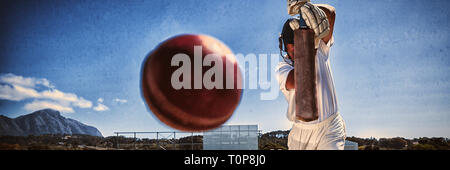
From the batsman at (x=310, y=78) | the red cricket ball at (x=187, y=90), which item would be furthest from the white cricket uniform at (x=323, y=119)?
the red cricket ball at (x=187, y=90)

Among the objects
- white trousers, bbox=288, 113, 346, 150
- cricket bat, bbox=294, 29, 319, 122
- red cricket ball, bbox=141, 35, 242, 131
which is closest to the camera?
cricket bat, bbox=294, 29, 319, 122

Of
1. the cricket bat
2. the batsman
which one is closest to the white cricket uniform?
the batsman

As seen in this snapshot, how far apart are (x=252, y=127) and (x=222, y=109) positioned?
3.75 metres

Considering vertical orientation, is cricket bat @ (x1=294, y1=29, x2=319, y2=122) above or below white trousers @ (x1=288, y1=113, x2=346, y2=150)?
above

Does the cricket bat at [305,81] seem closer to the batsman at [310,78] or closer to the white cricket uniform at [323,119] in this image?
the batsman at [310,78]

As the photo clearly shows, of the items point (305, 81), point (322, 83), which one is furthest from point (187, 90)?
point (305, 81)

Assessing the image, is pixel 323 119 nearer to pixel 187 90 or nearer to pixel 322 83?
pixel 322 83

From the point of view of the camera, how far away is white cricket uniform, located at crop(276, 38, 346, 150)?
83.7 inches

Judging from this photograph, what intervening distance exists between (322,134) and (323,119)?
0.10 m

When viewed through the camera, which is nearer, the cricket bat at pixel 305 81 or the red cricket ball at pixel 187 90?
the cricket bat at pixel 305 81

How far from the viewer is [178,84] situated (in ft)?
17.1

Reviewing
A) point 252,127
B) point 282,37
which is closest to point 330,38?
point 282,37

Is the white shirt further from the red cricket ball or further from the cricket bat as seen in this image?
the red cricket ball

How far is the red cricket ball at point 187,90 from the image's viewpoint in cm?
532
